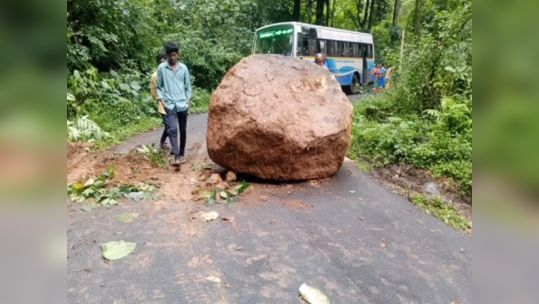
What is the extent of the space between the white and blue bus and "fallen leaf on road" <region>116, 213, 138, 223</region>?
1149 centimetres

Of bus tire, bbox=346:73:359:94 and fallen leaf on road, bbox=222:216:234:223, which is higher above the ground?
bus tire, bbox=346:73:359:94

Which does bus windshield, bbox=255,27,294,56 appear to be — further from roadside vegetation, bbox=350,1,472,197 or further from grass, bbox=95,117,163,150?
grass, bbox=95,117,163,150

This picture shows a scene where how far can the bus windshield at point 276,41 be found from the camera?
14256 mm

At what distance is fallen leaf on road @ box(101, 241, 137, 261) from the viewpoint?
2.97 metres

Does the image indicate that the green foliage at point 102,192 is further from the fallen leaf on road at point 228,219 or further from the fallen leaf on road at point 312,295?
the fallen leaf on road at point 312,295

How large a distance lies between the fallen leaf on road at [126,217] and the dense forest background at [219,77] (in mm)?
1417

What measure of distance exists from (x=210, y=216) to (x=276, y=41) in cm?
1215

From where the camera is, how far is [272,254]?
3.21 meters

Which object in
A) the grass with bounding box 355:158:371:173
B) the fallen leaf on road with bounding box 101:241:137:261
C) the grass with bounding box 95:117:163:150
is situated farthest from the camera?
the grass with bounding box 95:117:163:150

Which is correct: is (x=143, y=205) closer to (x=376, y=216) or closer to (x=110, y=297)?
(x=110, y=297)

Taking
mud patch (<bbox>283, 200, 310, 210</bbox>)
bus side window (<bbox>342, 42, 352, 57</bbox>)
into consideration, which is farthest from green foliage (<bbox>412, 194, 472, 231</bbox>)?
bus side window (<bbox>342, 42, 352, 57</bbox>)

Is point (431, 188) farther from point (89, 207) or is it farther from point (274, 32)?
point (274, 32)

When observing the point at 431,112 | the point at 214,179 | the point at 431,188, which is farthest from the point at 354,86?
the point at 214,179

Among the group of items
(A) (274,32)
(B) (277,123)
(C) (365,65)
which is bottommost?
(B) (277,123)
